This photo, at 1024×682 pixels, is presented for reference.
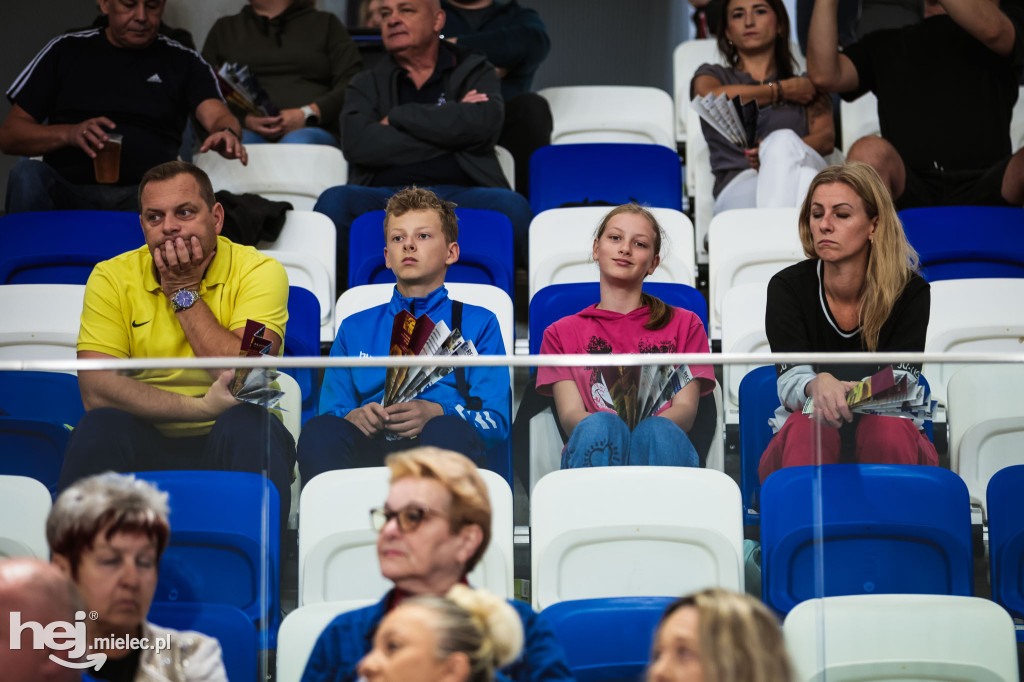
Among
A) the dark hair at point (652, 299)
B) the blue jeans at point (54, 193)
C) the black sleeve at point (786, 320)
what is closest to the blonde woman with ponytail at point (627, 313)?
the dark hair at point (652, 299)

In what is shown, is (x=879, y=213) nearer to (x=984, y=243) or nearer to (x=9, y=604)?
(x=984, y=243)

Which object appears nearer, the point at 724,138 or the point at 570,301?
the point at 570,301

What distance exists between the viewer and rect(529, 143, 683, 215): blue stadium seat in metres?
3.49

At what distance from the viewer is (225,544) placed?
5.29 feet

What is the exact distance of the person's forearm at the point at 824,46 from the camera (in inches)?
131

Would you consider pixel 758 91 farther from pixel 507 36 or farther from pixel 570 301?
pixel 570 301

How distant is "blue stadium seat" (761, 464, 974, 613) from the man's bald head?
0.98m

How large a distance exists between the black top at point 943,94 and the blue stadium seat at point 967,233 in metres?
0.42

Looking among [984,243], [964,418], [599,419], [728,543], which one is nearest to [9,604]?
[599,419]

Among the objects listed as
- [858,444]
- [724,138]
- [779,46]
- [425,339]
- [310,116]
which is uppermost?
[779,46]

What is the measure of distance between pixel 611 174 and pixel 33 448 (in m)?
2.22

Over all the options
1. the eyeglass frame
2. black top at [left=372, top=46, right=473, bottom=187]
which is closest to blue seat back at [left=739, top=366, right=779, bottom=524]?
the eyeglass frame

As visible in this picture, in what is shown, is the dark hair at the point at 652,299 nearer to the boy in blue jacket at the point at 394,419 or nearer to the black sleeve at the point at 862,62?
the boy in blue jacket at the point at 394,419

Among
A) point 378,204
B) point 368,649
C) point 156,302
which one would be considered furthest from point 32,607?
point 378,204
